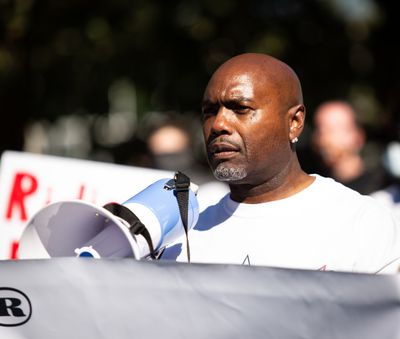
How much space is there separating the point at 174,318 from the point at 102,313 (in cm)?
19

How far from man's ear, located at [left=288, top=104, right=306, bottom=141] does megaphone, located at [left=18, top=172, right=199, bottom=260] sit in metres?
0.46

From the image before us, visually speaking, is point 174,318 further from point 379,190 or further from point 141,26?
point 141,26

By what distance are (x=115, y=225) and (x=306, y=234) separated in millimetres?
660

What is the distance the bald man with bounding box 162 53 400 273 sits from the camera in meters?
3.44

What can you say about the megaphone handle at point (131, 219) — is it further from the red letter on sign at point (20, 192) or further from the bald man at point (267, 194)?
the red letter on sign at point (20, 192)

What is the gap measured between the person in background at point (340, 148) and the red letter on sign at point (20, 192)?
253cm

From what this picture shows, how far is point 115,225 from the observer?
3.21 meters

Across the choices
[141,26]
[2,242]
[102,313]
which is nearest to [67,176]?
[2,242]

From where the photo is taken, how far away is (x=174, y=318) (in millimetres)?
2836

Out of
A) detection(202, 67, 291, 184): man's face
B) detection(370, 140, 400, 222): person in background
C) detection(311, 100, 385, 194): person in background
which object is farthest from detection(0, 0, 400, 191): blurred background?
detection(202, 67, 291, 184): man's face

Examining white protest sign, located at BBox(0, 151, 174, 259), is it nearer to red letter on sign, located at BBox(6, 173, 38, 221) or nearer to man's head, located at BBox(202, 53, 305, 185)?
red letter on sign, located at BBox(6, 173, 38, 221)

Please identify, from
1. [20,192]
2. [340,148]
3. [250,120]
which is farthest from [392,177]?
[250,120]

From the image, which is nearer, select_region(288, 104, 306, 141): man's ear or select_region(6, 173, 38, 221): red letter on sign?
select_region(288, 104, 306, 141): man's ear

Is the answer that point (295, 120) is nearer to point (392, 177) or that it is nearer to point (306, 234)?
point (306, 234)
